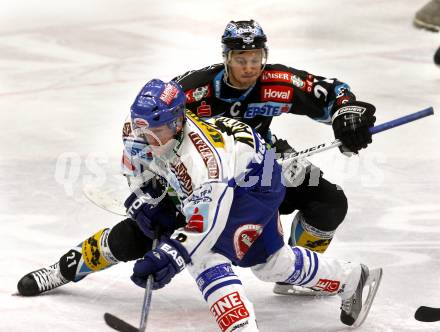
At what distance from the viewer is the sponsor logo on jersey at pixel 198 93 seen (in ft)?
14.8

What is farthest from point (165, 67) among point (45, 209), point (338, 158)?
point (45, 209)

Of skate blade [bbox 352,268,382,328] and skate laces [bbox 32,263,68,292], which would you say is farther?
skate laces [bbox 32,263,68,292]

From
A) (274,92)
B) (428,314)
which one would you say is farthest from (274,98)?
(428,314)

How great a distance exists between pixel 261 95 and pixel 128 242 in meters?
0.83

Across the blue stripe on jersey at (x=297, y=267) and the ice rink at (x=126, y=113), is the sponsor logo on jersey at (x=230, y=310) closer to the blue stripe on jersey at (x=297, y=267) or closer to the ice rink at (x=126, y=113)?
the blue stripe on jersey at (x=297, y=267)

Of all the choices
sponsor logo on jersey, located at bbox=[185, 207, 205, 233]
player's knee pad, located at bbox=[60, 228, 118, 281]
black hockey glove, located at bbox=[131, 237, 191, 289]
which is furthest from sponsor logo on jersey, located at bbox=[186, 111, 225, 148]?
player's knee pad, located at bbox=[60, 228, 118, 281]

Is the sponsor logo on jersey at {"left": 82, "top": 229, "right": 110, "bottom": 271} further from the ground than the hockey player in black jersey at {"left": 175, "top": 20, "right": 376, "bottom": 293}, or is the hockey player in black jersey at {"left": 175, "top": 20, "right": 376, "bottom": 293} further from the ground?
the hockey player in black jersey at {"left": 175, "top": 20, "right": 376, "bottom": 293}

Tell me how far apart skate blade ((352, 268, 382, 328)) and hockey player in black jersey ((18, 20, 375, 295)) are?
373mm

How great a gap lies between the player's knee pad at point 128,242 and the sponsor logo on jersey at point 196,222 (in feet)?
2.34

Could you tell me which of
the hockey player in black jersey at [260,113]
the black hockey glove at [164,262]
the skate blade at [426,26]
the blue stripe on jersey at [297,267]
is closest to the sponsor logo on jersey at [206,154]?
the black hockey glove at [164,262]

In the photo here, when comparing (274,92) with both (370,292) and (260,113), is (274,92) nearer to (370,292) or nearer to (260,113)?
(260,113)

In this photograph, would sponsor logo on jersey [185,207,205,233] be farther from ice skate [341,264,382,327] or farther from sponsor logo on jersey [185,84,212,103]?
sponsor logo on jersey [185,84,212,103]

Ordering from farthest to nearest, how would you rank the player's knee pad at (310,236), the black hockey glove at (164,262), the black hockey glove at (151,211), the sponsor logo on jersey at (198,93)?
the player's knee pad at (310,236), the sponsor logo on jersey at (198,93), the black hockey glove at (151,211), the black hockey glove at (164,262)

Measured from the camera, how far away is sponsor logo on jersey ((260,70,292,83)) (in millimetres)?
4535
